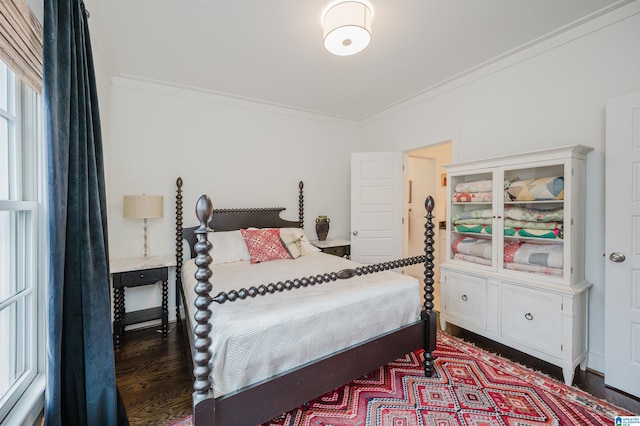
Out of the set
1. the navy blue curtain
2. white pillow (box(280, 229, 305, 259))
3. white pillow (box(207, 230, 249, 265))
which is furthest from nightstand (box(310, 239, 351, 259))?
the navy blue curtain

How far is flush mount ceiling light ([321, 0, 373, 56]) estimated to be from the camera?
1.87 m

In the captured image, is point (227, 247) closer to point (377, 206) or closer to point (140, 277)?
point (140, 277)

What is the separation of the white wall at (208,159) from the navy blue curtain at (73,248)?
1.69m

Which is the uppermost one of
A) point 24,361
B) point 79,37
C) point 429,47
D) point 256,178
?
point 429,47

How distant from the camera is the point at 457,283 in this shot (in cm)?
280

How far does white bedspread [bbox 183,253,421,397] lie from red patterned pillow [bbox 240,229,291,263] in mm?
567

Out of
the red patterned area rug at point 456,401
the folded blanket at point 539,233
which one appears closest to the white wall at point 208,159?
the red patterned area rug at point 456,401

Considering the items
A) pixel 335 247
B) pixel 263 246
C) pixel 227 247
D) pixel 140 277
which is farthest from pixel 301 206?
pixel 140 277

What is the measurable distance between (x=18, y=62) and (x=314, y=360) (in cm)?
197

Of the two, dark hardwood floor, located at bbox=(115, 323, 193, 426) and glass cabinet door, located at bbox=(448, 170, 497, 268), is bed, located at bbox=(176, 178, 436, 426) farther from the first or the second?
glass cabinet door, located at bbox=(448, 170, 497, 268)

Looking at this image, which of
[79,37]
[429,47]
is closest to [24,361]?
[79,37]

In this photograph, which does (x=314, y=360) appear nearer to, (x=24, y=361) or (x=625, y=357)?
(x=24, y=361)

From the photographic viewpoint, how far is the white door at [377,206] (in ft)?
12.6

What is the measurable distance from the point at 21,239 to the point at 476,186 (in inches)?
132
